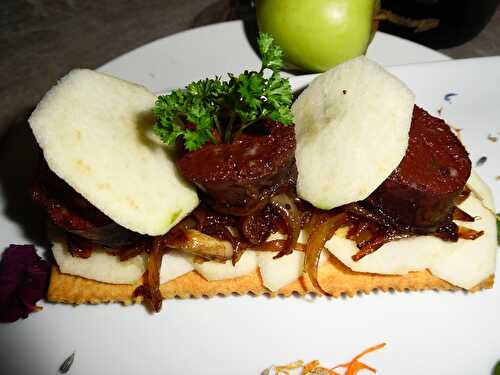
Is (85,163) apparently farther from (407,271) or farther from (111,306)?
(407,271)

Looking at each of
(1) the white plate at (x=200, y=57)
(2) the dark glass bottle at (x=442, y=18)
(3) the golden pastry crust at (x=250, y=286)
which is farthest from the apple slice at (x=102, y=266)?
(2) the dark glass bottle at (x=442, y=18)

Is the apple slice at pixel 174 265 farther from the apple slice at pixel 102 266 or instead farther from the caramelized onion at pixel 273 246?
the caramelized onion at pixel 273 246

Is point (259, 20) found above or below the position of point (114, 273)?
above

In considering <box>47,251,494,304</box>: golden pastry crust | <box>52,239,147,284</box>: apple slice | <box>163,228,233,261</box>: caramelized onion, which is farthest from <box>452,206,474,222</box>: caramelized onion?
<box>52,239,147,284</box>: apple slice

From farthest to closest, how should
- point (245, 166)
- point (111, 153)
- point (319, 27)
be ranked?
1. point (319, 27)
2. point (111, 153)
3. point (245, 166)

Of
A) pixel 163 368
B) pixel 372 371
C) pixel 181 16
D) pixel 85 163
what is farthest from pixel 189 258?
pixel 181 16

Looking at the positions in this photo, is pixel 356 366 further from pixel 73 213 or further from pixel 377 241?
pixel 73 213

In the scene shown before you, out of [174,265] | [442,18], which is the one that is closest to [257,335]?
[174,265]
